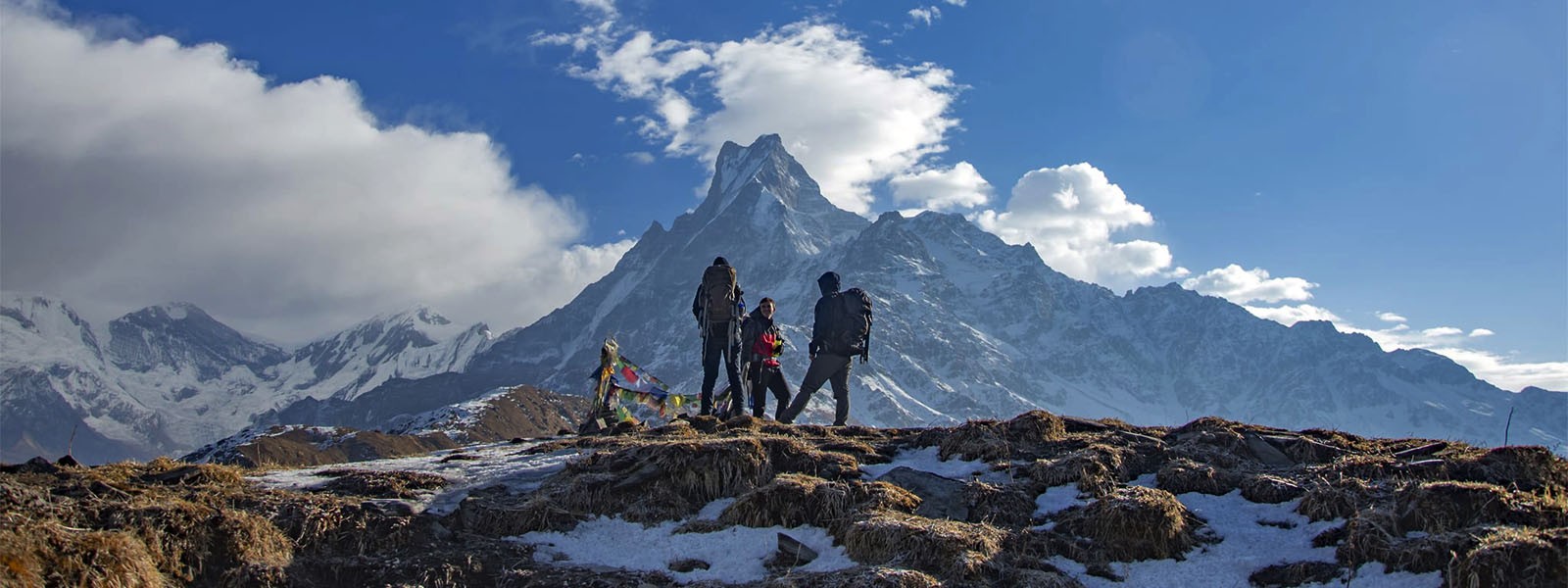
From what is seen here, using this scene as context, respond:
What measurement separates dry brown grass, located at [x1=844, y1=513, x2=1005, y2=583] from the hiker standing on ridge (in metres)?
10.2

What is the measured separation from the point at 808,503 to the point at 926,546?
5.65 ft

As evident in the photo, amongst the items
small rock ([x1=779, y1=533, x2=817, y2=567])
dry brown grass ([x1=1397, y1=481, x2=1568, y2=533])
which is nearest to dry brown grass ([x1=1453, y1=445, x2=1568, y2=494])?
dry brown grass ([x1=1397, y1=481, x2=1568, y2=533])

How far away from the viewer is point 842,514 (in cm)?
986

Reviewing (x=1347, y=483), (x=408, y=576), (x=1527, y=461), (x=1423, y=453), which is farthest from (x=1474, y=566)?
(x=408, y=576)

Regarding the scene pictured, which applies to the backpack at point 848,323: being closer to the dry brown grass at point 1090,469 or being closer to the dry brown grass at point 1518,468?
the dry brown grass at point 1090,469

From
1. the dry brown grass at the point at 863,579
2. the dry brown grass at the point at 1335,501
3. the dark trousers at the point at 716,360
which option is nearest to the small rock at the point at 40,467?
the dry brown grass at the point at 863,579

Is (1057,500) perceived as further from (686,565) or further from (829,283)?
(829,283)

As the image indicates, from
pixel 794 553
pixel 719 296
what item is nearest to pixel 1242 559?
pixel 794 553

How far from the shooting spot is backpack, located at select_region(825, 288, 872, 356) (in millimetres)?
18609

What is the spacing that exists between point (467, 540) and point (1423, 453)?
10536 millimetres

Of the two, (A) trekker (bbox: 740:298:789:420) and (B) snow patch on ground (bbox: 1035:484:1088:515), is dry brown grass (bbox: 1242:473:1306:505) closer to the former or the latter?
(B) snow patch on ground (bbox: 1035:484:1088:515)

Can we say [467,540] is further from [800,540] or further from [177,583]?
[800,540]

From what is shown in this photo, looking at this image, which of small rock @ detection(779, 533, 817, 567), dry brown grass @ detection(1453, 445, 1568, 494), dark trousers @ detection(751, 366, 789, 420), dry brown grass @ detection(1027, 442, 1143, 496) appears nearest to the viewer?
small rock @ detection(779, 533, 817, 567)

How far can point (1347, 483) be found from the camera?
32.6ft
